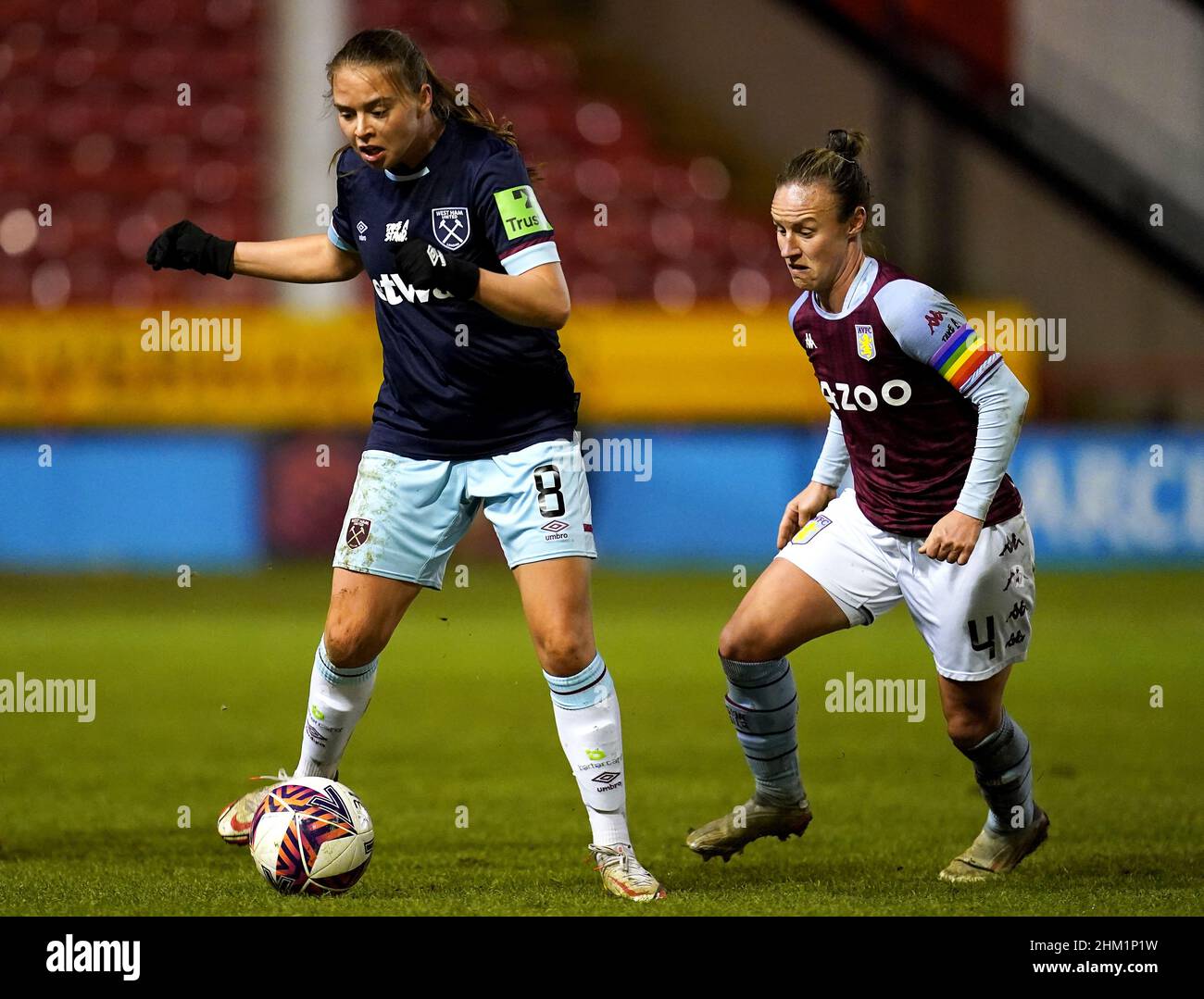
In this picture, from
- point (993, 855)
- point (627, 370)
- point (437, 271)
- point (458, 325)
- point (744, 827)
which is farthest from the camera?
point (627, 370)

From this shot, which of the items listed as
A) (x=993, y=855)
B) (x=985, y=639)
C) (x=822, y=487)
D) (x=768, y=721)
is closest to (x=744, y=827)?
(x=768, y=721)

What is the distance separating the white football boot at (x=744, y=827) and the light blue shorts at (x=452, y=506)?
37.8 inches

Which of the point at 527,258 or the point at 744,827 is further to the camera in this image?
the point at 744,827

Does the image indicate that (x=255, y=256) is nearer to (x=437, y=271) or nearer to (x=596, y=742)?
(x=437, y=271)

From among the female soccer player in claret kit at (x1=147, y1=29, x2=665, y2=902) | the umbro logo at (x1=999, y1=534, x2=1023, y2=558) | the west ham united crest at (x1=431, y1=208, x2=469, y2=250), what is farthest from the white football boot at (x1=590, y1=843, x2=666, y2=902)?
the west ham united crest at (x1=431, y1=208, x2=469, y2=250)

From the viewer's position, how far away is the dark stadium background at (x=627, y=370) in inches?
313

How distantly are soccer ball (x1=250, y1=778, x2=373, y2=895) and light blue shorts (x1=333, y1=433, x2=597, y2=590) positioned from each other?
0.64m

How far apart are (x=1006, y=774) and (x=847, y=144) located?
1.81 m

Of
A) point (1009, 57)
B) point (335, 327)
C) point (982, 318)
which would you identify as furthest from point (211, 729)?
point (1009, 57)

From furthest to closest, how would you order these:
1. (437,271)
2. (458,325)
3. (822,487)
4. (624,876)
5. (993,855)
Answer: (822,487), (993,855), (458,325), (624,876), (437,271)

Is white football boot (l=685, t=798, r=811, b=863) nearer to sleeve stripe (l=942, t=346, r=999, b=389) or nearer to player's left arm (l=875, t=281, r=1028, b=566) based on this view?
player's left arm (l=875, t=281, r=1028, b=566)

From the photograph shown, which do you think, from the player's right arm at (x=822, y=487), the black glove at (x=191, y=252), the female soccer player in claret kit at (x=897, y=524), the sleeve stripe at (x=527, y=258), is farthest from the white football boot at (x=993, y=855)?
the black glove at (x=191, y=252)

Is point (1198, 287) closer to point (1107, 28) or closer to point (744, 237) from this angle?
point (1107, 28)

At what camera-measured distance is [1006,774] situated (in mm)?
5027
